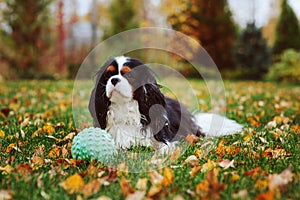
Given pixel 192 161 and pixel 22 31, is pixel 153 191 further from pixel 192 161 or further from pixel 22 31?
pixel 22 31

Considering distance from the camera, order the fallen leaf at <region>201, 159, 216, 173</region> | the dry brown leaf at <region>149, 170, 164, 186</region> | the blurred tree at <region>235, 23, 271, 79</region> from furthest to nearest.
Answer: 1. the blurred tree at <region>235, 23, 271, 79</region>
2. the fallen leaf at <region>201, 159, 216, 173</region>
3. the dry brown leaf at <region>149, 170, 164, 186</region>

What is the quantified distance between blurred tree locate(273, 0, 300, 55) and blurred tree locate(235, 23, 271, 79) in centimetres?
46

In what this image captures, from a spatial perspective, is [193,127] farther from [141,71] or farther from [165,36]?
[165,36]

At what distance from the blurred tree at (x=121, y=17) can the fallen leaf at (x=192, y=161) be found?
12.9 metres

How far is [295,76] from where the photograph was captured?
11.0 meters

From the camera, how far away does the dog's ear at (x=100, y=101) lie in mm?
3113

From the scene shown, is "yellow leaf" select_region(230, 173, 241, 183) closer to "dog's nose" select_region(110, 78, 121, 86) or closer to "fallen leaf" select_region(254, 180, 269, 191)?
"fallen leaf" select_region(254, 180, 269, 191)

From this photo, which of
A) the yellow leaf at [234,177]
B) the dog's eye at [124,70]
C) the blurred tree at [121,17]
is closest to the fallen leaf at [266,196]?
the yellow leaf at [234,177]

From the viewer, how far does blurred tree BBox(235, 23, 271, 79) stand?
1324 cm

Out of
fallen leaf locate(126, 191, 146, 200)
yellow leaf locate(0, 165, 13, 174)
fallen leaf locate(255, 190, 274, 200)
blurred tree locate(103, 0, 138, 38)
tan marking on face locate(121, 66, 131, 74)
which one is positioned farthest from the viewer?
blurred tree locate(103, 0, 138, 38)

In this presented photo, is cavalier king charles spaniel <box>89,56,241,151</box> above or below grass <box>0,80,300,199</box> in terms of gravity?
above

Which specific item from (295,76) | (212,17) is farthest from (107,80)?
(212,17)

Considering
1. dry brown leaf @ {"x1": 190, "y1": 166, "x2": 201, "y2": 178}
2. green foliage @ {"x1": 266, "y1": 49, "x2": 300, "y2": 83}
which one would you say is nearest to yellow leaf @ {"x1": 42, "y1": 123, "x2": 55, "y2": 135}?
dry brown leaf @ {"x1": 190, "y1": 166, "x2": 201, "y2": 178}

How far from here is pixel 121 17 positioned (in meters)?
15.6
